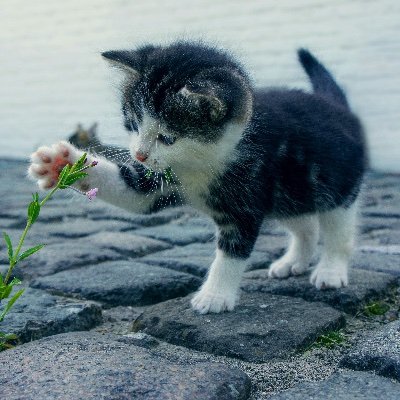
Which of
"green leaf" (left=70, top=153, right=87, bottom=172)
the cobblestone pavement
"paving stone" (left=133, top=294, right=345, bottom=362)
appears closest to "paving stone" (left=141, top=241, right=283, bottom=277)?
the cobblestone pavement

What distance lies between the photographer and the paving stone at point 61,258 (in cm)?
310

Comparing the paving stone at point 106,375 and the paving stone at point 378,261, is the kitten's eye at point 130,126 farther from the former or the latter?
the paving stone at point 378,261

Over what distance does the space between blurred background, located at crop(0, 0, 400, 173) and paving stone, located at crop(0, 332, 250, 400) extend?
3.38 meters

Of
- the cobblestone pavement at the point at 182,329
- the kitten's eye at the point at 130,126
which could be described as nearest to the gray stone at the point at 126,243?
the cobblestone pavement at the point at 182,329

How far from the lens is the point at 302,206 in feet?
9.40

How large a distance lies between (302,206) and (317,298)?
374 mm

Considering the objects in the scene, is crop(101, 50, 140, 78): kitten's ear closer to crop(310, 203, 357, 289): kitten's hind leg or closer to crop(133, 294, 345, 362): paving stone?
crop(133, 294, 345, 362): paving stone

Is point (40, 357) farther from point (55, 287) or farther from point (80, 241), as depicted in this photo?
point (80, 241)

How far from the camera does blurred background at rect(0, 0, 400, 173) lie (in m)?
6.89

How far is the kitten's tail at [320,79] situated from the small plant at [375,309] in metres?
1.19

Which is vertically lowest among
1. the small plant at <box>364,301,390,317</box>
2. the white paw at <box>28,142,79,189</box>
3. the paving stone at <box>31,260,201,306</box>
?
the paving stone at <box>31,260,201,306</box>

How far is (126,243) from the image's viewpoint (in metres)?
3.67

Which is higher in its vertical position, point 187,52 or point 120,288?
point 187,52

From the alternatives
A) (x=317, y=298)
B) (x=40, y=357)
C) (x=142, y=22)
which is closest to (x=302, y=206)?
(x=317, y=298)
